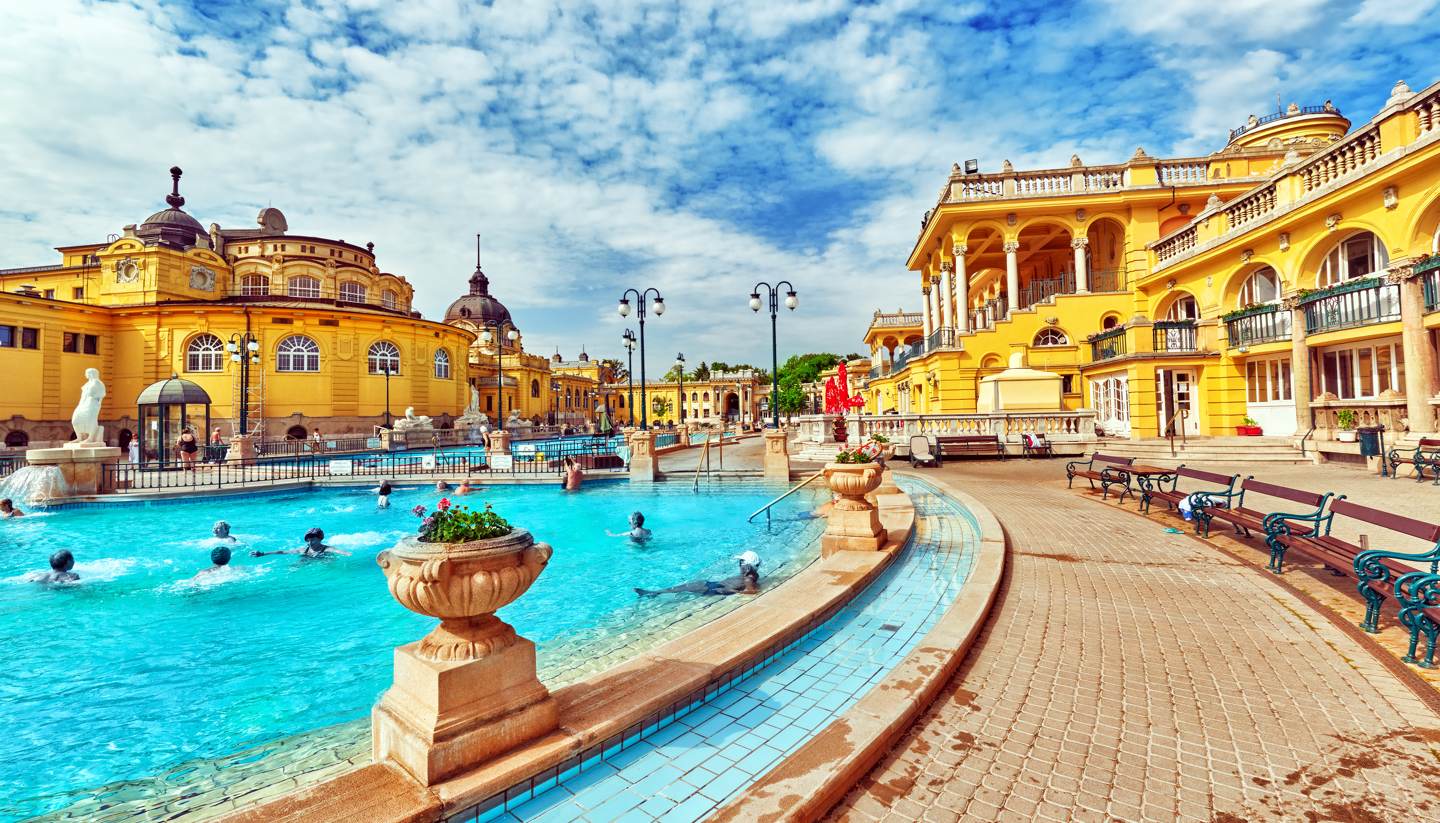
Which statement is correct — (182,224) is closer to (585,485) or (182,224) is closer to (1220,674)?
(585,485)

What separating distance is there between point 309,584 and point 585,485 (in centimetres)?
964

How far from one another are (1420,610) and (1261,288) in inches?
841

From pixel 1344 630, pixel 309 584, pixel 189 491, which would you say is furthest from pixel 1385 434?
pixel 189 491

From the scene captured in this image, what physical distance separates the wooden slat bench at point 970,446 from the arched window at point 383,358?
1479 inches

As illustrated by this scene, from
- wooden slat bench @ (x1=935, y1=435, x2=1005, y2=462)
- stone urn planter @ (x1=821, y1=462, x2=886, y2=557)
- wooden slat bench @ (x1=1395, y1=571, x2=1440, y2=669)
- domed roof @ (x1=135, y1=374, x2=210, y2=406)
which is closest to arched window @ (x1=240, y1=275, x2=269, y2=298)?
domed roof @ (x1=135, y1=374, x2=210, y2=406)

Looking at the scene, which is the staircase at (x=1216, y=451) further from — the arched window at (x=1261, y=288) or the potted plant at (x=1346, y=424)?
the arched window at (x=1261, y=288)

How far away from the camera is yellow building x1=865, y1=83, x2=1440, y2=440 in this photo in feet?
45.7

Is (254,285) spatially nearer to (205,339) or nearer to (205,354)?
(205,339)

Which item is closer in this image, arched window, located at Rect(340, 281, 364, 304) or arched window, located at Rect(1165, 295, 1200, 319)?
arched window, located at Rect(1165, 295, 1200, 319)

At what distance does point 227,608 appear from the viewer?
23.5ft

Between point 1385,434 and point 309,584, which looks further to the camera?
point 1385,434

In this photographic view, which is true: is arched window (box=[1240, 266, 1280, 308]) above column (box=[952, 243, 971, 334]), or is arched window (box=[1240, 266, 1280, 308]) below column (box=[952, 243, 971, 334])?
below

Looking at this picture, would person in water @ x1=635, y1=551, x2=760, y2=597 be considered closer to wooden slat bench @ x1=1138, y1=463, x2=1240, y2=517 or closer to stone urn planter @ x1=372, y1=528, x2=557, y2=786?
stone urn planter @ x1=372, y1=528, x2=557, y2=786

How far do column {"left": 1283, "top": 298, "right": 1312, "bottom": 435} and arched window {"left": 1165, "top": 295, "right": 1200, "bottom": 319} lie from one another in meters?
6.36
